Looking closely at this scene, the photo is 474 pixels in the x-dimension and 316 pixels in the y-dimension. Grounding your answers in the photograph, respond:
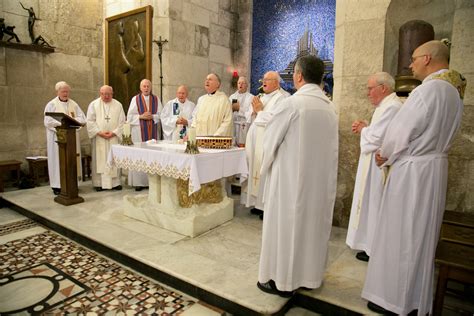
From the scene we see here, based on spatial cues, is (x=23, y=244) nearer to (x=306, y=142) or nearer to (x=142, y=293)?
(x=142, y=293)

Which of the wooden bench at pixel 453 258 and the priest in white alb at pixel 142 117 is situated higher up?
the priest in white alb at pixel 142 117

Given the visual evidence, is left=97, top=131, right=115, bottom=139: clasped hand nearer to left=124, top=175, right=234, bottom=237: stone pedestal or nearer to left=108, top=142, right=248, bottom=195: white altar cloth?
left=108, top=142, right=248, bottom=195: white altar cloth

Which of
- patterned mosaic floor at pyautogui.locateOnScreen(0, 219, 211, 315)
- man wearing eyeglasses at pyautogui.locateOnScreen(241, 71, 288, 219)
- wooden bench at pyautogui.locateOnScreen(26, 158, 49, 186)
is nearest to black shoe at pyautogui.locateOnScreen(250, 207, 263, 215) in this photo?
man wearing eyeglasses at pyautogui.locateOnScreen(241, 71, 288, 219)

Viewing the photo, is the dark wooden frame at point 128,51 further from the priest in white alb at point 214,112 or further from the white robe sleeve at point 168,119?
the priest in white alb at point 214,112

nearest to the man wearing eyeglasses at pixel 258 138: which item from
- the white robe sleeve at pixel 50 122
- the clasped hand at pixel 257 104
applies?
the clasped hand at pixel 257 104

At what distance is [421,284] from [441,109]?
3.94 ft

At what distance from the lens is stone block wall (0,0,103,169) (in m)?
6.66

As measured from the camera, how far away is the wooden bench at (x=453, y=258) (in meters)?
2.14

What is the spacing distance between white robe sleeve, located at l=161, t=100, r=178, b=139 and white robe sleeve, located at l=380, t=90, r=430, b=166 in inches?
180

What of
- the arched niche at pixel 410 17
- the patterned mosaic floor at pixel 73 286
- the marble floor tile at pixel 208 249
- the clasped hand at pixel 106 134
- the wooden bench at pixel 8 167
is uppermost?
the arched niche at pixel 410 17

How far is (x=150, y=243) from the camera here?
388 centimetres

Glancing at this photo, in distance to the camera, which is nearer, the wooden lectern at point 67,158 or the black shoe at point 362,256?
the black shoe at point 362,256

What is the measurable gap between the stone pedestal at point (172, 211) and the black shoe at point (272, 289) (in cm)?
145

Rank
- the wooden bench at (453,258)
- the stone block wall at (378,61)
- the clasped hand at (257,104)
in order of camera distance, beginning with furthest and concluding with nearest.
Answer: the clasped hand at (257,104) → the stone block wall at (378,61) → the wooden bench at (453,258)
